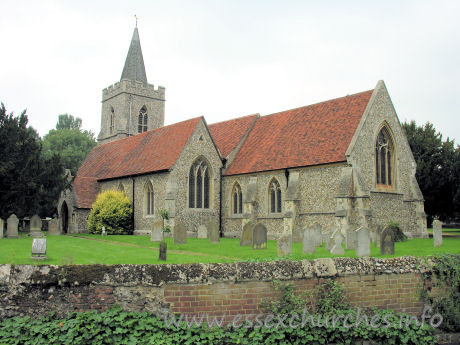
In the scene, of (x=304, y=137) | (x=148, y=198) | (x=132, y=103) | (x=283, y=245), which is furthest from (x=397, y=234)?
(x=132, y=103)

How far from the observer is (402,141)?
26344 mm

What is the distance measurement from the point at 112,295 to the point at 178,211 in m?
19.6

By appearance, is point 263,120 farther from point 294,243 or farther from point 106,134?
point 106,134

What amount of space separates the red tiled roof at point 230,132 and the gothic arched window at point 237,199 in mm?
2690

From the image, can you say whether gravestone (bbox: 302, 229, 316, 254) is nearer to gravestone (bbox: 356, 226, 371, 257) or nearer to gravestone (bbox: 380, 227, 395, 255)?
gravestone (bbox: 356, 226, 371, 257)

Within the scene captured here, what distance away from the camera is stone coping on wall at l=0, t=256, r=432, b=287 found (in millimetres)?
6594

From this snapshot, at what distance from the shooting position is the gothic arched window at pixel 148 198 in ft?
93.2

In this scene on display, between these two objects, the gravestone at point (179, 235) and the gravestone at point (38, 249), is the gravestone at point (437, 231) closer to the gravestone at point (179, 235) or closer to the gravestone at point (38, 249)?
the gravestone at point (179, 235)

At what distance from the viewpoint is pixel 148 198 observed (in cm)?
2869

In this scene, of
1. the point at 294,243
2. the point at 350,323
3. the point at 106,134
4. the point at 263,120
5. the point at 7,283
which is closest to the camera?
the point at 7,283

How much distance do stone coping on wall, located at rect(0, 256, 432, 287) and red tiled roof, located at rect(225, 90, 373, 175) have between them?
596 inches

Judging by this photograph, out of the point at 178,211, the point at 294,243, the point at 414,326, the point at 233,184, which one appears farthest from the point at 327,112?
the point at 414,326

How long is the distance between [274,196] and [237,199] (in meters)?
3.15

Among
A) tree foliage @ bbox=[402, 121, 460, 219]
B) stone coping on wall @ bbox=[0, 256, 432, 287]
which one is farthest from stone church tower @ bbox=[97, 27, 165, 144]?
stone coping on wall @ bbox=[0, 256, 432, 287]
